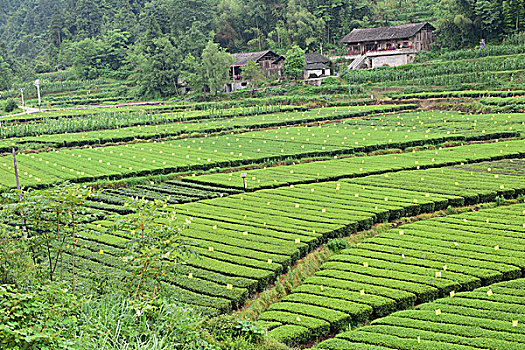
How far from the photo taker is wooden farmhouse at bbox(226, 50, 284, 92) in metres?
99.3

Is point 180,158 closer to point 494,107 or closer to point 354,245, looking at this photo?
point 354,245

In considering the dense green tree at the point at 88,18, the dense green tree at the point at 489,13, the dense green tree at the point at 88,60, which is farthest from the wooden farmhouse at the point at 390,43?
the dense green tree at the point at 88,18

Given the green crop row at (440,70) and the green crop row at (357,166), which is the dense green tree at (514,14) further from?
the green crop row at (357,166)

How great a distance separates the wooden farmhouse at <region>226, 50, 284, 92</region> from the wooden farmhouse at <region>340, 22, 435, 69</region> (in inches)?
473

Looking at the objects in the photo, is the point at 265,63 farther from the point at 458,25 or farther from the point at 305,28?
the point at 458,25

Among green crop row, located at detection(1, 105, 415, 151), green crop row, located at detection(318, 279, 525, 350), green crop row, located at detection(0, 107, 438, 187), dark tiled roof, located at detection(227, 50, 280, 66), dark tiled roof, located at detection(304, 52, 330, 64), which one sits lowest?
green crop row, located at detection(318, 279, 525, 350)

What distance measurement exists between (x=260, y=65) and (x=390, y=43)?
21.7m

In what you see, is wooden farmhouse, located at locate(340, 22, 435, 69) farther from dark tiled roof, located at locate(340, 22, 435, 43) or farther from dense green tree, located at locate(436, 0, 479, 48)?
dense green tree, located at locate(436, 0, 479, 48)

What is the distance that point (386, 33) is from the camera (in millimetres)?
92125

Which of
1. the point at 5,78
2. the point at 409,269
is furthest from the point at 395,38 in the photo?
the point at 5,78

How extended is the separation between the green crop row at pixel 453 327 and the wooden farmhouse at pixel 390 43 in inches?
3032

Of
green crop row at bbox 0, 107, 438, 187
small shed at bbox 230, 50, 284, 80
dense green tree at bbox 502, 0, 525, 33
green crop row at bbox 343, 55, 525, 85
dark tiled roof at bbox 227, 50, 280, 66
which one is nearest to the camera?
green crop row at bbox 0, 107, 438, 187

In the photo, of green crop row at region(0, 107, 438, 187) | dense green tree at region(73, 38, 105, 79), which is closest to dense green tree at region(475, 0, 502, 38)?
green crop row at region(0, 107, 438, 187)

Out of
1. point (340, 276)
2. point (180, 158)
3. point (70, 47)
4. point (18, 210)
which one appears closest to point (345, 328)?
point (340, 276)
